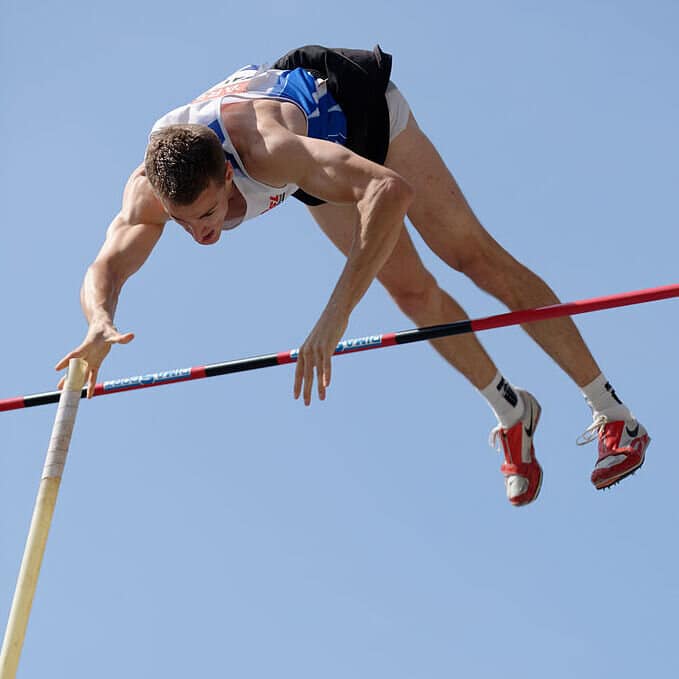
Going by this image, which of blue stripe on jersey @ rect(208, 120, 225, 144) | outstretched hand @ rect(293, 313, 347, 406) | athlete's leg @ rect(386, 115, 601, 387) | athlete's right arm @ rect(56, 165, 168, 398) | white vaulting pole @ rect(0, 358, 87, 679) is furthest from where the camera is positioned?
athlete's leg @ rect(386, 115, 601, 387)

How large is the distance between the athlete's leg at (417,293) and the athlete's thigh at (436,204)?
19 cm

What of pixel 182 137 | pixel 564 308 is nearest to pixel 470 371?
pixel 564 308

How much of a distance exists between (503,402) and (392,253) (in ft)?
3.37

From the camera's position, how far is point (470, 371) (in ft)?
24.5

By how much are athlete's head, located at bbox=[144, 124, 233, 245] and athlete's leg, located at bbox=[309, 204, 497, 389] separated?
1.03 meters

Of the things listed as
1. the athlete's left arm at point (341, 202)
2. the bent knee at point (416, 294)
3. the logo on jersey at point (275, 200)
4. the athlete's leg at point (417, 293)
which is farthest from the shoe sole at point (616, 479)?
the logo on jersey at point (275, 200)

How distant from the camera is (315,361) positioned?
19.0 ft

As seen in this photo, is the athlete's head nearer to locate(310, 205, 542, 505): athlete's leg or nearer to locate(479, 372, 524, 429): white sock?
locate(310, 205, 542, 505): athlete's leg

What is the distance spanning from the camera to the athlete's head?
625cm

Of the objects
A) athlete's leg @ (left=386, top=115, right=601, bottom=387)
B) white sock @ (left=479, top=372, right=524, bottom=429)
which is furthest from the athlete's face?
white sock @ (left=479, top=372, right=524, bottom=429)

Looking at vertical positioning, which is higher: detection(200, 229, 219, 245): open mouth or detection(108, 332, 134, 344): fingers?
detection(200, 229, 219, 245): open mouth

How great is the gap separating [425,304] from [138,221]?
1.53 metres

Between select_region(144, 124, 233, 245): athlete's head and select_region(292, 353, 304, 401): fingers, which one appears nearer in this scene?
select_region(292, 353, 304, 401): fingers

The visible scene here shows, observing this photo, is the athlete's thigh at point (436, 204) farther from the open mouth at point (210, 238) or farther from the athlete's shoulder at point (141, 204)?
the athlete's shoulder at point (141, 204)
